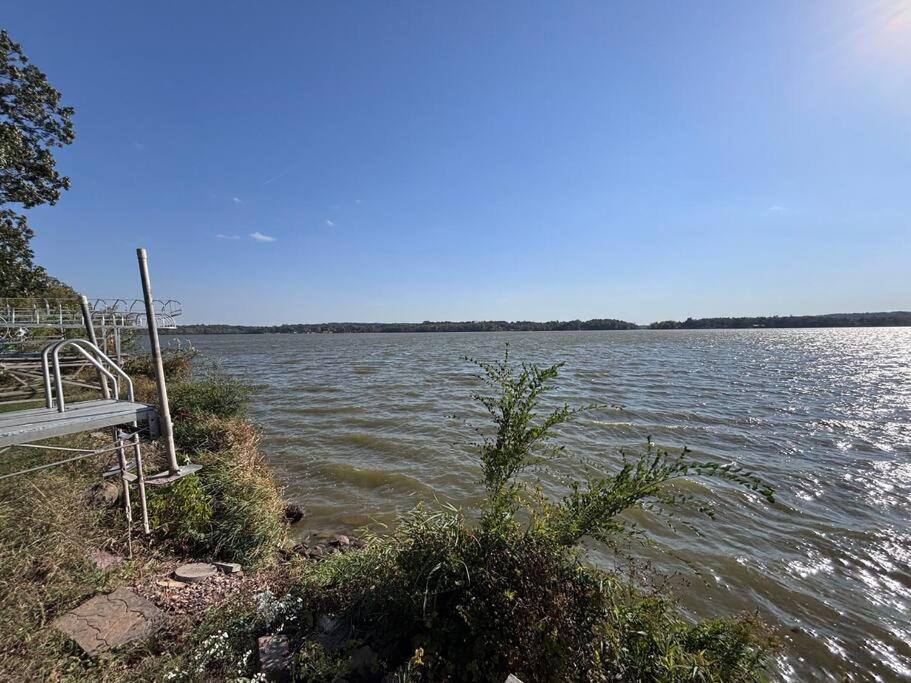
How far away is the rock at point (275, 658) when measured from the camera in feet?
10.3

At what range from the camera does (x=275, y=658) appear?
326 centimetres

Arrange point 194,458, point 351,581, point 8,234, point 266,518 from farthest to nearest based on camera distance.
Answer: point 8,234, point 194,458, point 266,518, point 351,581

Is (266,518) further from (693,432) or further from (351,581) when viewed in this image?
(693,432)

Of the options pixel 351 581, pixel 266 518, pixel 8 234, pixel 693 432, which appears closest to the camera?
pixel 351 581

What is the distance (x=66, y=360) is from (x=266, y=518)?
15.3 meters

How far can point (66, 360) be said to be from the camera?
1473 cm

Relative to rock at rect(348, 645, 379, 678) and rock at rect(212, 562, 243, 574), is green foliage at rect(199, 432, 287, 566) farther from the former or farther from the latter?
rock at rect(348, 645, 379, 678)

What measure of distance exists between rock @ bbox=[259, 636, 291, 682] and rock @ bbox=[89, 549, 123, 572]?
253cm

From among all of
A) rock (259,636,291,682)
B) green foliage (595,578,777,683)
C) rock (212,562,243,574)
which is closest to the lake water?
green foliage (595,578,777,683)

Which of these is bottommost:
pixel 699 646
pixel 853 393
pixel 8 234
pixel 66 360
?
pixel 853 393

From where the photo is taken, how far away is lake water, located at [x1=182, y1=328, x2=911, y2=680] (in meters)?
5.40

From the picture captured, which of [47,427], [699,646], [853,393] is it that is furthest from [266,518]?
[853,393]

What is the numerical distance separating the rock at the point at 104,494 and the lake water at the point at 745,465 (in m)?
3.22

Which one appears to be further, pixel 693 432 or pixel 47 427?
pixel 693 432
